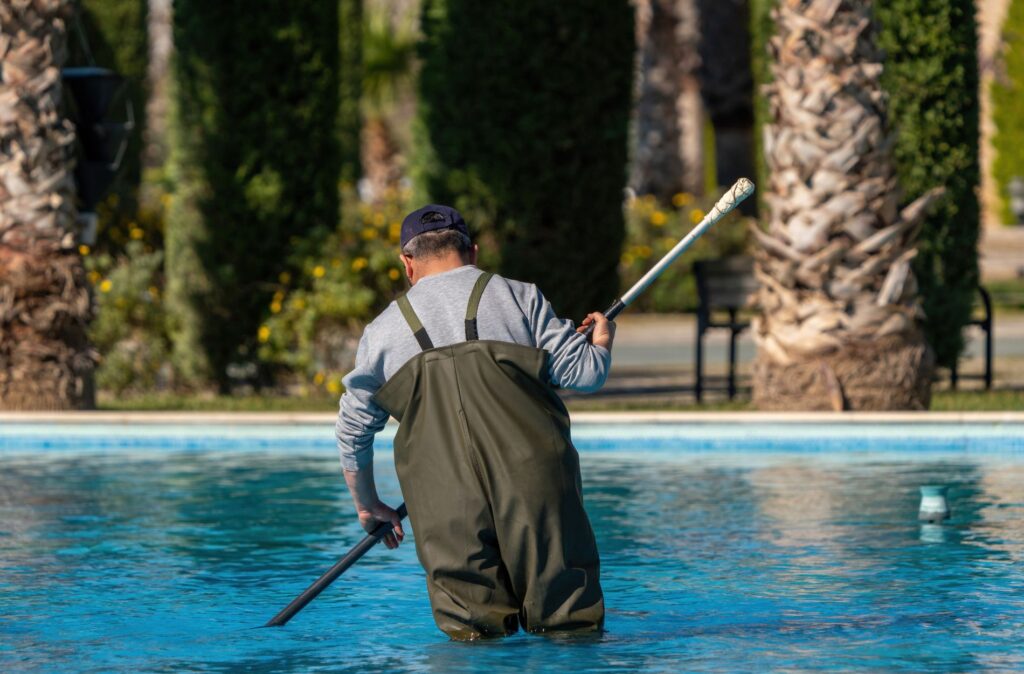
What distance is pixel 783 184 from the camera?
1458 cm

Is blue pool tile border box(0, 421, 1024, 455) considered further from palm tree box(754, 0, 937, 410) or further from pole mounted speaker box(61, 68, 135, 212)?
pole mounted speaker box(61, 68, 135, 212)

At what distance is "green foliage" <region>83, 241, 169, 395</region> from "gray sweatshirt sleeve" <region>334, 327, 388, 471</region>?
11.4 m

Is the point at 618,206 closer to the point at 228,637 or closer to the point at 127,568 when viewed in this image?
the point at 127,568

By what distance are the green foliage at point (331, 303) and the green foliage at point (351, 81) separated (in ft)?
57.7

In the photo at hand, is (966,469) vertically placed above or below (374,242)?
below

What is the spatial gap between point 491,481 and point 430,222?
91 cm

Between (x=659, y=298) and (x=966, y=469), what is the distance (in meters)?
16.0

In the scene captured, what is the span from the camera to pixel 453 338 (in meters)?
6.37

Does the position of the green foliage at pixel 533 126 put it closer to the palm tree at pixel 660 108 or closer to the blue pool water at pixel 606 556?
the blue pool water at pixel 606 556

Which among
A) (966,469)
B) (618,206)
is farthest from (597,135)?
(966,469)

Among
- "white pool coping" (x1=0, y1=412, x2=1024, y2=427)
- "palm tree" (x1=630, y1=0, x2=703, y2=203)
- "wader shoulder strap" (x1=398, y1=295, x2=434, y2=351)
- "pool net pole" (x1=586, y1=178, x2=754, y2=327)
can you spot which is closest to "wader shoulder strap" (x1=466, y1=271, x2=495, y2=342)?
"wader shoulder strap" (x1=398, y1=295, x2=434, y2=351)

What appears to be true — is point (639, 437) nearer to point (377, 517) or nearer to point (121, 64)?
point (377, 517)

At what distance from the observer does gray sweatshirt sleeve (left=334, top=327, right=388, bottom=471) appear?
21.0 ft

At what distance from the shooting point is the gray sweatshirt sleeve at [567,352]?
6.30m
